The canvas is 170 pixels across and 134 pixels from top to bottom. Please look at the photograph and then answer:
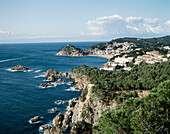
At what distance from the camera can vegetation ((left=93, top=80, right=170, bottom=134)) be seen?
47.6 ft

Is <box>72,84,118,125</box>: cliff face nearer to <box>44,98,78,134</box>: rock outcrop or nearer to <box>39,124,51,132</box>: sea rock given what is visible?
<box>44,98,78,134</box>: rock outcrop

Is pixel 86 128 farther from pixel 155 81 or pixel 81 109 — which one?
pixel 155 81

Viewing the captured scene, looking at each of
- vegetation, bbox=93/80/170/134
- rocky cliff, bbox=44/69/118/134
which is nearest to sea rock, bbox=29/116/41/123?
rocky cliff, bbox=44/69/118/134

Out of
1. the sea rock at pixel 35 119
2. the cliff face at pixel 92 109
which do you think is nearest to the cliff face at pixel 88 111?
the cliff face at pixel 92 109

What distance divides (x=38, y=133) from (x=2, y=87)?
35672 millimetres

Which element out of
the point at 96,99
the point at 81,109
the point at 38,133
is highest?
the point at 96,99

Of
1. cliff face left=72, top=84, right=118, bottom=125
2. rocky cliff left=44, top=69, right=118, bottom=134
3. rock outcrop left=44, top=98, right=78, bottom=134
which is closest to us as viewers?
rock outcrop left=44, top=98, right=78, bottom=134

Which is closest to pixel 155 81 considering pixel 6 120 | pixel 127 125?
pixel 127 125

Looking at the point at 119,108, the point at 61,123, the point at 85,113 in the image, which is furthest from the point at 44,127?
the point at 119,108

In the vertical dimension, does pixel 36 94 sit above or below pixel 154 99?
below

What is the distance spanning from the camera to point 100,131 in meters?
16.6

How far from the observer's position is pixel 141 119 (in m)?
14.8

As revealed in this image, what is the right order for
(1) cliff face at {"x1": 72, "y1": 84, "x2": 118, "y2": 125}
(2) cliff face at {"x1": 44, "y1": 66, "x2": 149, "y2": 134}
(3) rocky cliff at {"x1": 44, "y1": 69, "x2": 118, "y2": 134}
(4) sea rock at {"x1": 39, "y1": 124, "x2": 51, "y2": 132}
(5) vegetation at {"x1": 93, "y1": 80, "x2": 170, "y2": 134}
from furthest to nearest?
(1) cliff face at {"x1": 72, "y1": 84, "x2": 118, "y2": 125}, (4) sea rock at {"x1": 39, "y1": 124, "x2": 51, "y2": 132}, (2) cliff face at {"x1": 44, "y1": 66, "x2": 149, "y2": 134}, (3) rocky cliff at {"x1": 44, "y1": 69, "x2": 118, "y2": 134}, (5) vegetation at {"x1": 93, "y1": 80, "x2": 170, "y2": 134}

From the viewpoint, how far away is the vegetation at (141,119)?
14516 millimetres
